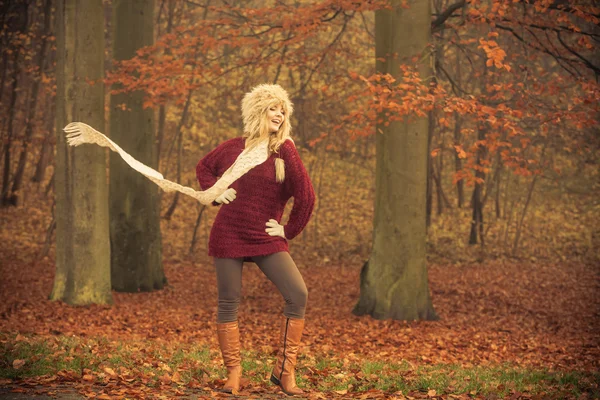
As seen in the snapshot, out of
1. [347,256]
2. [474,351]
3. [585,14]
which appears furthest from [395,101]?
[347,256]

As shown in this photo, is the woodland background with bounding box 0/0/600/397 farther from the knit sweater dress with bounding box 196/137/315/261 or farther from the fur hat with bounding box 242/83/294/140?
the fur hat with bounding box 242/83/294/140

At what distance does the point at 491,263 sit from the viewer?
18578 millimetres

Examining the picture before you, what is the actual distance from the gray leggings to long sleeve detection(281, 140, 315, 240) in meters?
0.24

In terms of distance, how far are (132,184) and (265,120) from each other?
27.8ft

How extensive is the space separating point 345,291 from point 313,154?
30.8 ft

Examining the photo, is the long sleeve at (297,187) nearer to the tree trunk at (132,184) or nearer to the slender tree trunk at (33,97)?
the tree trunk at (132,184)

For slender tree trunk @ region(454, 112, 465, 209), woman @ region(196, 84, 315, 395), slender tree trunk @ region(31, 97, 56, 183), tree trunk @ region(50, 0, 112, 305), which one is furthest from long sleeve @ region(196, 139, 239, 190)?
slender tree trunk @ region(31, 97, 56, 183)

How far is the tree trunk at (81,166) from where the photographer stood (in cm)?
1027

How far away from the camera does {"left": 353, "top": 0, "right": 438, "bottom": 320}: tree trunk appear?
34.5 ft

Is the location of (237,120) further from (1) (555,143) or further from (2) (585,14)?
(2) (585,14)

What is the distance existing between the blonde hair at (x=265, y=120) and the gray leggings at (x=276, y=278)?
602 mm

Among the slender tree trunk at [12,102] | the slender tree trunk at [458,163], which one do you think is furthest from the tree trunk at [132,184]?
the slender tree trunk at [458,163]

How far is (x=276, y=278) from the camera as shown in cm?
506

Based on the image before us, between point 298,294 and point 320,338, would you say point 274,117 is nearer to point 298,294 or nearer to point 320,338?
point 298,294
